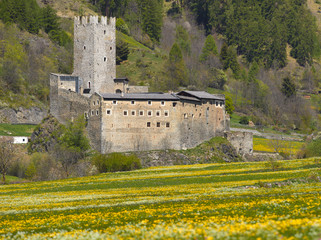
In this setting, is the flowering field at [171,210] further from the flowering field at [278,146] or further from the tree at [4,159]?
the flowering field at [278,146]

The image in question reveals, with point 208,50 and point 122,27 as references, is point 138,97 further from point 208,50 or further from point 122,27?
point 208,50

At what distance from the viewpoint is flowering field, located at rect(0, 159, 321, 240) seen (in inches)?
989

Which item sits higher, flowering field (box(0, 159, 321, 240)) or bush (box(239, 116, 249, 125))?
bush (box(239, 116, 249, 125))

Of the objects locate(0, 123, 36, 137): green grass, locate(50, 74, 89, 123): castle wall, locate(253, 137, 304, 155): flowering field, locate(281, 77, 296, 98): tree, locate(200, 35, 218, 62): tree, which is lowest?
locate(253, 137, 304, 155): flowering field

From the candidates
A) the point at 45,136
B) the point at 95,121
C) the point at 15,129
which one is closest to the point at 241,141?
the point at 95,121

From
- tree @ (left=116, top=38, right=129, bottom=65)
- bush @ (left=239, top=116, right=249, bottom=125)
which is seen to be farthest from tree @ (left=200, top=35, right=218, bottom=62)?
bush @ (left=239, top=116, right=249, bottom=125)

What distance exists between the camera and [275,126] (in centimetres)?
15475

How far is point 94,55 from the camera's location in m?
110

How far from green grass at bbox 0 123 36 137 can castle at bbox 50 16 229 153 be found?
8405mm

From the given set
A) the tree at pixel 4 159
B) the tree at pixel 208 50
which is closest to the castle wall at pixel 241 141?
the tree at pixel 4 159

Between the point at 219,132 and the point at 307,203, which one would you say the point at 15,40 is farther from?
the point at 307,203

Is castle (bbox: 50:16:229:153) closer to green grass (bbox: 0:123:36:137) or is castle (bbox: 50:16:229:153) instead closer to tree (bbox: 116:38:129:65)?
green grass (bbox: 0:123:36:137)

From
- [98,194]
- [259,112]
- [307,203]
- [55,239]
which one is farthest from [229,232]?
[259,112]

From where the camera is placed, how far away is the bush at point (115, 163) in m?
86.9
